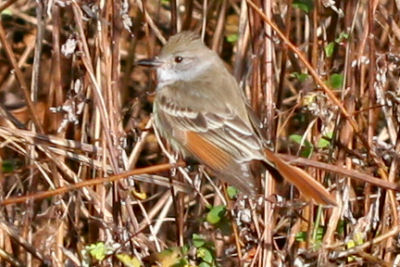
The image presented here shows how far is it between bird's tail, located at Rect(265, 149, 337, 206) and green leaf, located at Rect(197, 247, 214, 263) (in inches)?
19.2

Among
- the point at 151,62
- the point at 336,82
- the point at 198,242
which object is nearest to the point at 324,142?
the point at 336,82

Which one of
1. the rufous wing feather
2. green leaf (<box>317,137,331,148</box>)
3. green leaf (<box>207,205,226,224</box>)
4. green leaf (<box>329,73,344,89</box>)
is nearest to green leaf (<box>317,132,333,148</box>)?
green leaf (<box>317,137,331,148</box>)

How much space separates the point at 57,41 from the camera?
4016 mm

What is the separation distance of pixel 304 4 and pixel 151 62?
76cm

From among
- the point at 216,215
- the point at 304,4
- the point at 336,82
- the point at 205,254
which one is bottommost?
the point at 205,254

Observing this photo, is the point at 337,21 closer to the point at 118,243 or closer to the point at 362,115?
the point at 362,115

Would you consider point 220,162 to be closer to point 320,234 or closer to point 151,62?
point 320,234

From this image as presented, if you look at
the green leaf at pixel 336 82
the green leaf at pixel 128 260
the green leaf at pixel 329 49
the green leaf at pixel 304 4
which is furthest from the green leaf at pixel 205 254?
the green leaf at pixel 304 4

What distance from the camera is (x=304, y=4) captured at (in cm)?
414

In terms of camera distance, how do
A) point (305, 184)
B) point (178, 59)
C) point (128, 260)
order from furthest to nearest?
point (178, 59) < point (128, 260) < point (305, 184)

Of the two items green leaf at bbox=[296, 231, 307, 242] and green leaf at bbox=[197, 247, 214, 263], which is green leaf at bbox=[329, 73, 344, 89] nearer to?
green leaf at bbox=[296, 231, 307, 242]

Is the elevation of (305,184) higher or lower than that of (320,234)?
higher

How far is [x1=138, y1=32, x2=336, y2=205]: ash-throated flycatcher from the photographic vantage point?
3.83 metres

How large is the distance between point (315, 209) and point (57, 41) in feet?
4.18
